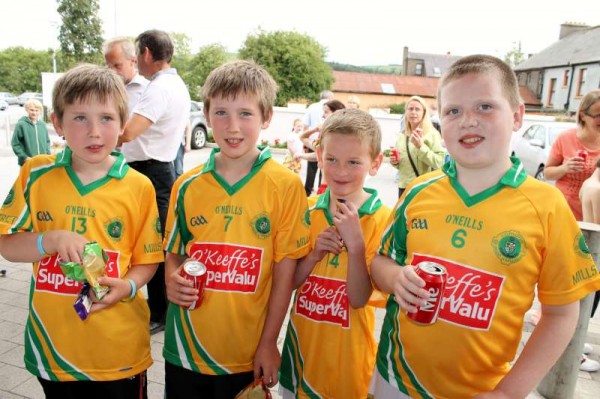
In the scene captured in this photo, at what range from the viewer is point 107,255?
193cm

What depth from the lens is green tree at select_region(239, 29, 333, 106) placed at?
1382 inches

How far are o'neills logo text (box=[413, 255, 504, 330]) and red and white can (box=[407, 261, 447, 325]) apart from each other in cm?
11

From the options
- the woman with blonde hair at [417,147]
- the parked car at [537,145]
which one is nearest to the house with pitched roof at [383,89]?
the parked car at [537,145]

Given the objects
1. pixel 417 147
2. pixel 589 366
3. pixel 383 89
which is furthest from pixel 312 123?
pixel 383 89

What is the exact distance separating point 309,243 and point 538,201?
37.7 inches

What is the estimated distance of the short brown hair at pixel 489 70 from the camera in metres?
1.69

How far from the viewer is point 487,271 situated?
1.60 metres

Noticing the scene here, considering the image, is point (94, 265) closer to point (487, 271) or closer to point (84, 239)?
point (84, 239)

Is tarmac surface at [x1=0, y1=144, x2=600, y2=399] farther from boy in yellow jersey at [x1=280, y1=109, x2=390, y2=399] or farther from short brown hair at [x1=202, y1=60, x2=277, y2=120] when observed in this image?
short brown hair at [x1=202, y1=60, x2=277, y2=120]

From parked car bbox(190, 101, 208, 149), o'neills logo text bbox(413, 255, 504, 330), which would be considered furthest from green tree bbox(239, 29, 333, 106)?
o'neills logo text bbox(413, 255, 504, 330)

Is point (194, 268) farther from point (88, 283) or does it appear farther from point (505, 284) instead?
point (505, 284)

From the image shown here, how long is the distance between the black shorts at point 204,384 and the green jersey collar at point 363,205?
824 mm

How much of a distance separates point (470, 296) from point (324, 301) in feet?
2.32

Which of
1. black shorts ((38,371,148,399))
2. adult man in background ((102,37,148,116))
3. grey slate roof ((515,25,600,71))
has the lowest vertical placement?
black shorts ((38,371,148,399))
